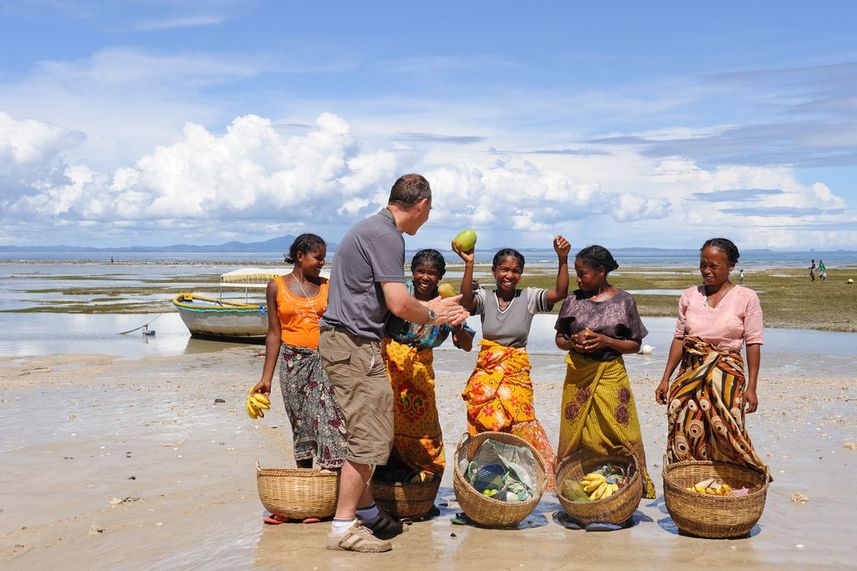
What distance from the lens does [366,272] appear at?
5.17 m

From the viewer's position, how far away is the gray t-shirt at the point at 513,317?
5.93m

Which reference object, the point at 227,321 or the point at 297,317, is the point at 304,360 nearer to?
the point at 297,317

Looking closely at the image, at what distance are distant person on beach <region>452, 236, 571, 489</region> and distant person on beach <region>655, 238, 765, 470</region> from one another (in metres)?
0.89

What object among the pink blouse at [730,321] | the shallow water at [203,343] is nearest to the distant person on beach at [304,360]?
the pink blouse at [730,321]

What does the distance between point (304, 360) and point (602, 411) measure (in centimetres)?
206

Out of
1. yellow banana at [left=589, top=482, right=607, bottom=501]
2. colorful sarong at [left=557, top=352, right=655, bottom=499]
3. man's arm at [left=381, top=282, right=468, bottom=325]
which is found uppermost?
man's arm at [left=381, top=282, right=468, bottom=325]

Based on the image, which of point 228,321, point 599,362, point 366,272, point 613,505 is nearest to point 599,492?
point 613,505

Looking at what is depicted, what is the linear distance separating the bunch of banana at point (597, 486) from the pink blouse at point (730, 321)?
1.15 meters

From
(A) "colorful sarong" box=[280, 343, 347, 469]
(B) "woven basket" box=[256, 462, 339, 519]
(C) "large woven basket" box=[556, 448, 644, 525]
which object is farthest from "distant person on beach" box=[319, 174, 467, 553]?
(C) "large woven basket" box=[556, 448, 644, 525]

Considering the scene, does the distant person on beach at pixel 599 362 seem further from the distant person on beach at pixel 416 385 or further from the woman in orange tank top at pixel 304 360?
the woman in orange tank top at pixel 304 360

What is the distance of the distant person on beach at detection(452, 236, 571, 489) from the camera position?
5859 millimetres

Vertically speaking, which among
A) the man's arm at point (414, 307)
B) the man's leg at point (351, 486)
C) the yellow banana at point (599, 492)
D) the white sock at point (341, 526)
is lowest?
the white sock at point (341, 526)

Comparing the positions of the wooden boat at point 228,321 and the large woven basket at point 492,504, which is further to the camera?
the wooden boat at point 228,321

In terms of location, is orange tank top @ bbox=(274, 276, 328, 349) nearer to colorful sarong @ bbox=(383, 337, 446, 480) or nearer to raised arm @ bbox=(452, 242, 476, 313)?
colorful sarong @ bbox=(383, 337, 446, 480)
